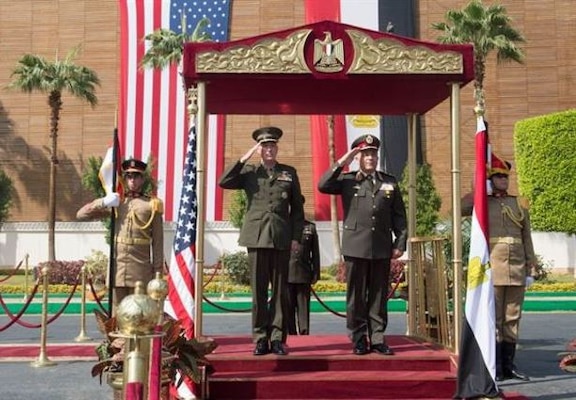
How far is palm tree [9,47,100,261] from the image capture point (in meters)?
24.3

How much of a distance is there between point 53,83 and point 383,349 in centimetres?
2160

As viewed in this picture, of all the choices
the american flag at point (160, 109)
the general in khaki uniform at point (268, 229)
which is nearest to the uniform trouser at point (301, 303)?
the general in khaki uniform at point (268, 229)

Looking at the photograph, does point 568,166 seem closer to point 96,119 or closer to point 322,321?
point 322,321

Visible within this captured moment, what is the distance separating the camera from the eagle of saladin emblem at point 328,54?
557 cm

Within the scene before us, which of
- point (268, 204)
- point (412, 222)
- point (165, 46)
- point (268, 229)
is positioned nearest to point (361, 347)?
point (268, 229)

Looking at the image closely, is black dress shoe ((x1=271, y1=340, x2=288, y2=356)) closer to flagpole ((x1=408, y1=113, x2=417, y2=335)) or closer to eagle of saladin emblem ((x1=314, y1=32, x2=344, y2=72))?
flagpole ((x1=408, y1=113, x2=417, y2=335))

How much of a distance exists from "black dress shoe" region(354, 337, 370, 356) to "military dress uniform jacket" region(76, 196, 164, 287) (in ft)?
6.32

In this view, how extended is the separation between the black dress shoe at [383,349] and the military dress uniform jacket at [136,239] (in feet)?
6.81

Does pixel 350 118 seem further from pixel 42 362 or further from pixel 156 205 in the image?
pixel 156 205

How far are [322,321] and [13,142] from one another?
18.9 meters

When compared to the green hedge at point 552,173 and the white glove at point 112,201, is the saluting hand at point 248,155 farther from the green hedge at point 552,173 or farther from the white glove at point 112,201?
the green hedge at point 552,173

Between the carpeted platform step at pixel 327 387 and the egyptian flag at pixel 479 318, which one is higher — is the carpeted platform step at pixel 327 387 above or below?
below

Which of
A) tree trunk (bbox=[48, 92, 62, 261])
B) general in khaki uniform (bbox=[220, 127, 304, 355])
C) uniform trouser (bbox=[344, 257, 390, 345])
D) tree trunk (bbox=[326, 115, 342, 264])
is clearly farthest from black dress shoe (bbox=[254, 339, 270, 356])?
tree trunk (bbox=[48, 92, 62, 261])

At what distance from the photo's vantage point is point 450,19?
22078 millimetres
